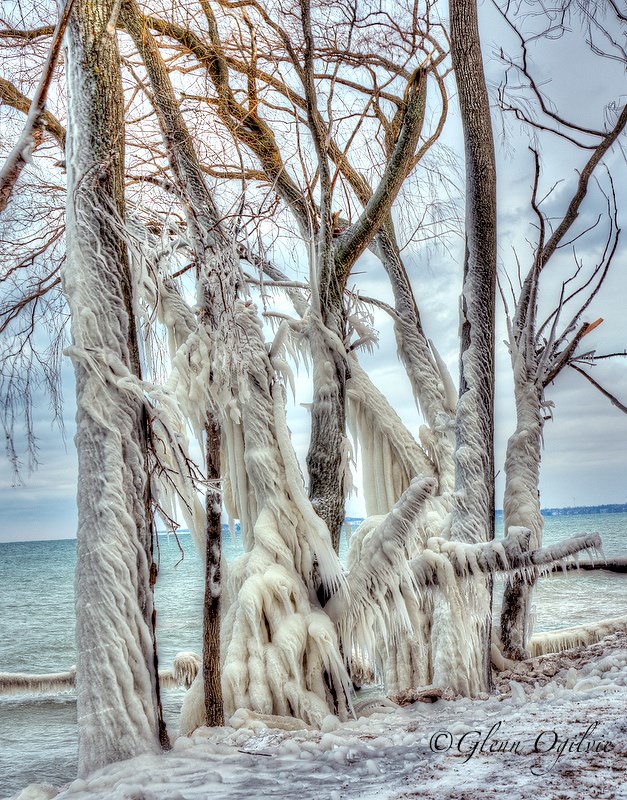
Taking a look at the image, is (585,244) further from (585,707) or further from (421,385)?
(585,707)

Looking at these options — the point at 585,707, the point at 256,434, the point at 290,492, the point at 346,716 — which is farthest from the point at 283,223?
the point at 585,707

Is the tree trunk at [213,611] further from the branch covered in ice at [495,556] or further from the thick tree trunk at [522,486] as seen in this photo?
the thick tree trunk at [522,486]

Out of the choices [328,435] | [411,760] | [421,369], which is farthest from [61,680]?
[411,760]

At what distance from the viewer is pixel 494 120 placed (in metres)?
5.39

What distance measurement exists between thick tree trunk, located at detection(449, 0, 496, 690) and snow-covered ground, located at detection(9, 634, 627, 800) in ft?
4.07

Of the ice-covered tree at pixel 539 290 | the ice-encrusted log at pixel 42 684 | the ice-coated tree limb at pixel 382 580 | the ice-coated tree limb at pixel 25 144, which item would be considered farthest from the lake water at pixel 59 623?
the ice-coated tree limb at pixel 25 144

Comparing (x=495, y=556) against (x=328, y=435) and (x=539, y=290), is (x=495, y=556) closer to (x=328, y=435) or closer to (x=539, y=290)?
(x=328, y=435)

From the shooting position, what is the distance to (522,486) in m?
4.57

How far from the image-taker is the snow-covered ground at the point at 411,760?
5.86 feet

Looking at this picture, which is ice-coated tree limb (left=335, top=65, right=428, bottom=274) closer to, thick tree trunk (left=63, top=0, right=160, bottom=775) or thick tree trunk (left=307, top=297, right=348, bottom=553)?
thick tree trunk (left=307, top=297, right=348, bottom=553)

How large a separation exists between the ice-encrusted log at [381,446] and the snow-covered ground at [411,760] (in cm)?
250

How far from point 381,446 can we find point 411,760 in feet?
11.1

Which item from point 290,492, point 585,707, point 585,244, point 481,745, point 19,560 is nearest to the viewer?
point 481,745

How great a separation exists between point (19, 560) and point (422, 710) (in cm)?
3626
